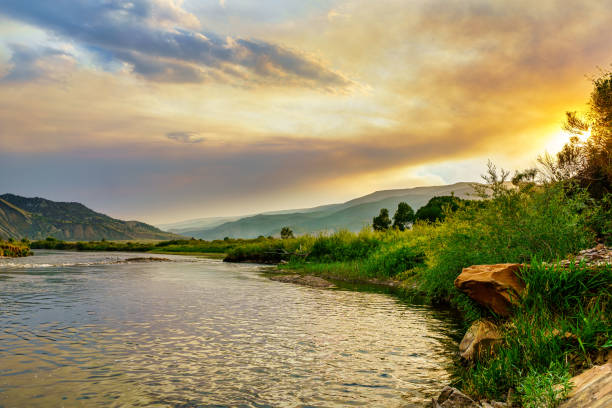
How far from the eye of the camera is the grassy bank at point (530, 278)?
664 cm

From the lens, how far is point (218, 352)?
10133mm

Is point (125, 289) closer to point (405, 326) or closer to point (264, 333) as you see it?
point (264, 333)

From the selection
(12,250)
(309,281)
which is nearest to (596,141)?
(309,281)

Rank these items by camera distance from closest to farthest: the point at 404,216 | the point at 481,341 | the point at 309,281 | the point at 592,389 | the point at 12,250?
the point at 592,389 → the point at 481,341 → the point at 309,281 → the point at 12,250 → the point at 404,216

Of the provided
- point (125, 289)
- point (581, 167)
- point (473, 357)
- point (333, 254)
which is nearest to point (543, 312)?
point (473, 357)

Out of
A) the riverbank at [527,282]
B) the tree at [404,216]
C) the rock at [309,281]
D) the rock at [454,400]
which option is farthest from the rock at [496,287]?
the tree at [404,216]

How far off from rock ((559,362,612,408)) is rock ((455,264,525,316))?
346 centimetres

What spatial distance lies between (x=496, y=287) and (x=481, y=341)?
1277mm

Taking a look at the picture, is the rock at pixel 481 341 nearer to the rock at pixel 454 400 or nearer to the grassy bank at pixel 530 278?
the grassy bank at pixel 530 278

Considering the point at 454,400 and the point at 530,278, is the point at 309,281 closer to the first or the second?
the point at 530,278

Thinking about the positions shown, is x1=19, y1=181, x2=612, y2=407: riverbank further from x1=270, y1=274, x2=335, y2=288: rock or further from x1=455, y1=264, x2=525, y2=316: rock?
x1=270, y1=274, x2=335, y2=288: rock

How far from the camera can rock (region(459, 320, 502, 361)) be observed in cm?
887

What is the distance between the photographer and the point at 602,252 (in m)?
10.0

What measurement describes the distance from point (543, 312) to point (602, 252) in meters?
3.39
